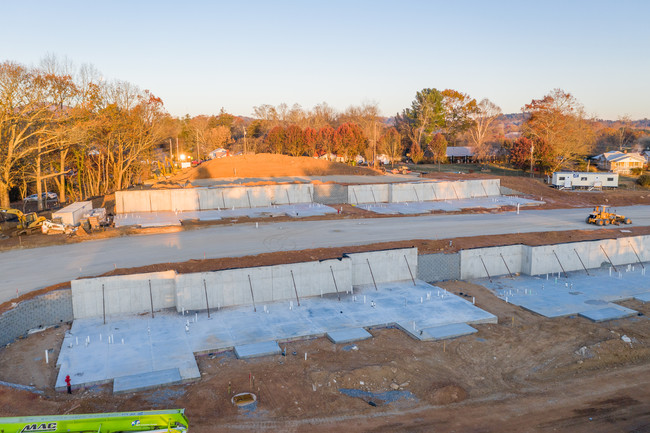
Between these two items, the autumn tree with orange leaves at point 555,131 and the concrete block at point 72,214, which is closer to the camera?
the concrete block at point 72,214

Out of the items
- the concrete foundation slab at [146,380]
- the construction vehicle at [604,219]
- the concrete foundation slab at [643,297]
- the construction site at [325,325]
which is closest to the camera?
the construction site at [325,325]

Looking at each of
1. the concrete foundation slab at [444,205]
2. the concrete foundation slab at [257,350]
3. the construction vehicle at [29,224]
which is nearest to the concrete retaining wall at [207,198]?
the concrete foundation slab at [444,205]

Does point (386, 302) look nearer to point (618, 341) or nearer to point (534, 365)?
point (534, 365)

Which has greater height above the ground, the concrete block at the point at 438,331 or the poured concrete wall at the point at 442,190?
the poured concrete wall at the point at 442,190

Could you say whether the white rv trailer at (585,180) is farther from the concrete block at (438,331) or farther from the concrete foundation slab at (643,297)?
the concrete block at (438,331)

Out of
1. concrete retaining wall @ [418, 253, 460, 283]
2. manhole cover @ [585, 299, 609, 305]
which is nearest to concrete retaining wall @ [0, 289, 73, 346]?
concrete retaining wall @ [418, 253, 460, 283]

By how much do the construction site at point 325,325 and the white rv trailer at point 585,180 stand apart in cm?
1848

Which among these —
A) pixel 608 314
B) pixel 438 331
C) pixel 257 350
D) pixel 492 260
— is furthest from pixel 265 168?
pixel 608 314

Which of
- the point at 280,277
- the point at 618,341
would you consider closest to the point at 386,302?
the point at 280,277

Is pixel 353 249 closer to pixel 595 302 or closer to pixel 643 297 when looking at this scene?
pixel 595 302

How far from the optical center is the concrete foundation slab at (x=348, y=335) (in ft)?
53.2

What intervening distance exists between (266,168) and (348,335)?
48.4 meters

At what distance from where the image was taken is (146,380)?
13.3m

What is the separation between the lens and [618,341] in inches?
634
